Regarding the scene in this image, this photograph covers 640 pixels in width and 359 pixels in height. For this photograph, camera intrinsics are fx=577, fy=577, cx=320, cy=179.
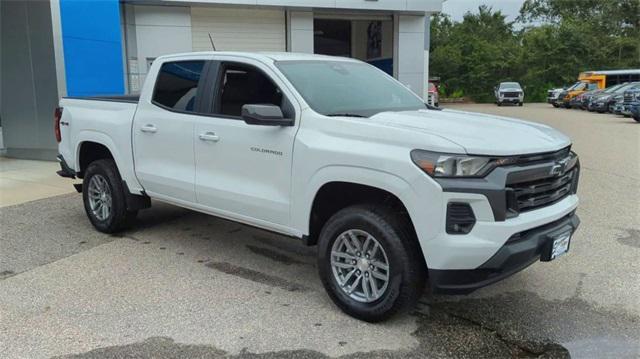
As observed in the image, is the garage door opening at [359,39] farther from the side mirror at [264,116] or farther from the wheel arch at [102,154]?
the side mirror at [264,116]

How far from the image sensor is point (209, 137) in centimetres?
509

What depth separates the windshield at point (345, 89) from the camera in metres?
4.65

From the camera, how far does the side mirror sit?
4383 mm

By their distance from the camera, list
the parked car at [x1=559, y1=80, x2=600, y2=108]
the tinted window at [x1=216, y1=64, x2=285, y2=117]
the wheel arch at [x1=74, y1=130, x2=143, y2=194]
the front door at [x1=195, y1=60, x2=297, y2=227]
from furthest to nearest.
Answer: the parked car at [x1=559, y1=80, x2=600, y2=108]
the wheel arch at [x1=74, y1=130, x2=143, y2=194]
the tinted window at [x1=216, y1=64, x2=285, y2=117]
the front door at [x1=195, y1=60, x2=297, y2=227]

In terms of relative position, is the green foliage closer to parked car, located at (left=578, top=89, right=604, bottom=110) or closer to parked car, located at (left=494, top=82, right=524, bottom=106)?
parked car, located at (left=494, top=82, right=524, bottom=106)

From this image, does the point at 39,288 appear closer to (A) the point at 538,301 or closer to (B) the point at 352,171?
(B) the point at 352,171

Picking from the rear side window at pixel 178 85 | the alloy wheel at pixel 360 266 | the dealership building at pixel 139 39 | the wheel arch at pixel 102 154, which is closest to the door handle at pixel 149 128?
the rear side window at pixel 178 85

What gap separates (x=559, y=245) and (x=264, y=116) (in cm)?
232

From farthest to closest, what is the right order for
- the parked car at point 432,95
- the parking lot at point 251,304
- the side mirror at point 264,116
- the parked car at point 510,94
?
the parked car at point 510,94 < the parked car at point 432,95 < the side mirror at point 264,116 < the parking lot at point 251,304

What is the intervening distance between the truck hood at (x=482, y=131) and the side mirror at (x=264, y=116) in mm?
702

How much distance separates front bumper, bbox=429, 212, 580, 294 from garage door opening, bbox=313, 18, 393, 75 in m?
18.0

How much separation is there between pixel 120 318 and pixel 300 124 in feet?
6.49

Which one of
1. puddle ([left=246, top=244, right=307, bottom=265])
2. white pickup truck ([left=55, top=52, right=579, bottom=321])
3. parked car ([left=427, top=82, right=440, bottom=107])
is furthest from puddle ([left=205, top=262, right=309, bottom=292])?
parked car ([left=427, top=82, right=440, bottom=107])

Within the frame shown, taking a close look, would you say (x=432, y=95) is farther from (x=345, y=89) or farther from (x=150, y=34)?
(x=345, y=89)
